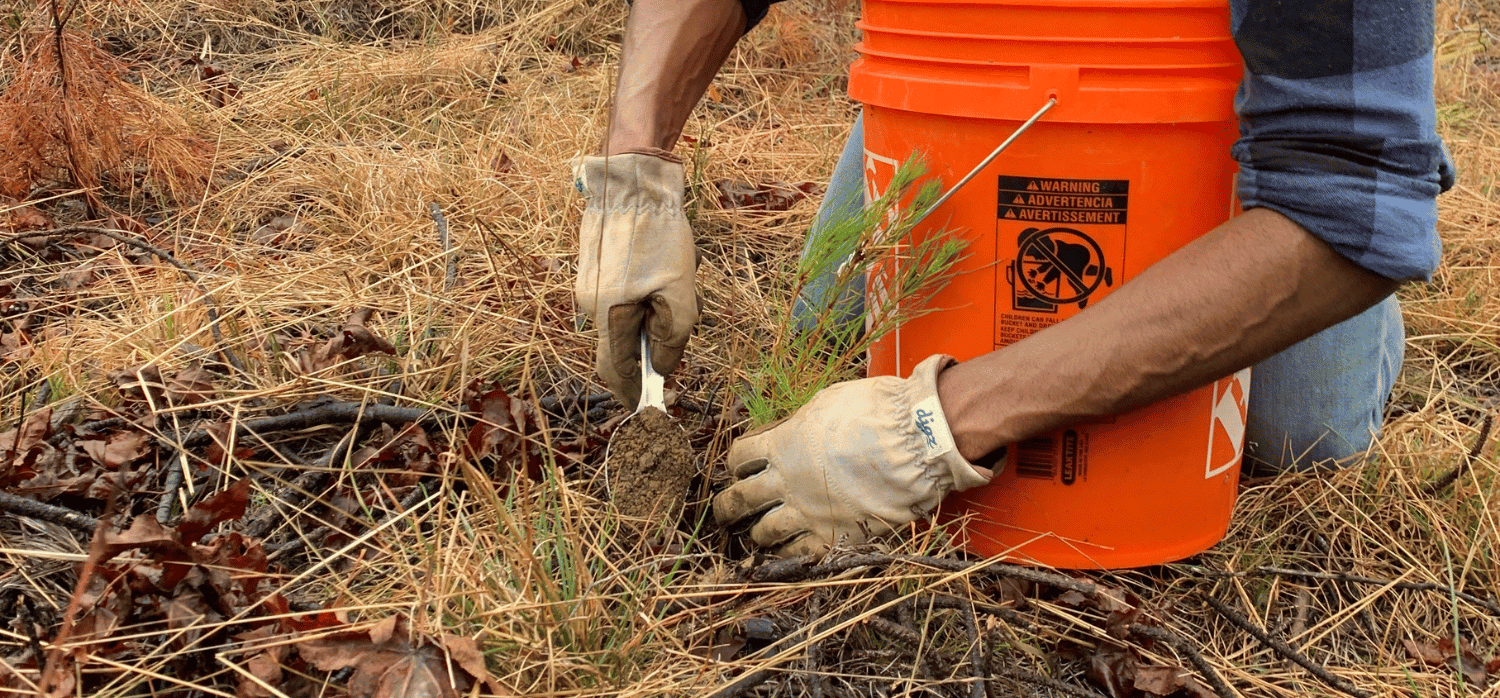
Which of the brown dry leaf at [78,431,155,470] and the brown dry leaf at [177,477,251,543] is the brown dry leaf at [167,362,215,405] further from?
the brown dry leaf at [177,477,251,543]

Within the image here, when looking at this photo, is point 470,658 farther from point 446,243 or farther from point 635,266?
point 446,243

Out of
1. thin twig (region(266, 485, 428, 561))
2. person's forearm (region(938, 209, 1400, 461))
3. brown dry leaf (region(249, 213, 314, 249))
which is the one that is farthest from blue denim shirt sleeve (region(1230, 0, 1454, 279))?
brown dry leaf (region(249, 213, 314, 249))

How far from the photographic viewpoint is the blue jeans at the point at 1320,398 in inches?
81.7

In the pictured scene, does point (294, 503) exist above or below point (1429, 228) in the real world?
below

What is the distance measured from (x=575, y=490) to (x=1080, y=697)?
32.9 inches

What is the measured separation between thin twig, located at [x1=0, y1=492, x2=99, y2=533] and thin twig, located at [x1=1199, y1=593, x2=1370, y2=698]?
168 cm

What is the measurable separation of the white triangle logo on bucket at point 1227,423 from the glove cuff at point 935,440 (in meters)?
0.40

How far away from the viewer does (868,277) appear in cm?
174

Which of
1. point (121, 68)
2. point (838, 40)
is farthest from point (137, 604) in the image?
point (838, 40)

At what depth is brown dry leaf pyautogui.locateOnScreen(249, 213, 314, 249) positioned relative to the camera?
275 centimetres

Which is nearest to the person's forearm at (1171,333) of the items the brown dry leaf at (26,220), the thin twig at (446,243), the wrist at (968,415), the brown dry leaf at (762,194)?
the wrist at (968,415)

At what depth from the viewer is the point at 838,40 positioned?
202 inches

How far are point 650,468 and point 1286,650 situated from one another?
0.97 m

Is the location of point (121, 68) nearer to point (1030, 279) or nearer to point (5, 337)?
point (5, 337)
